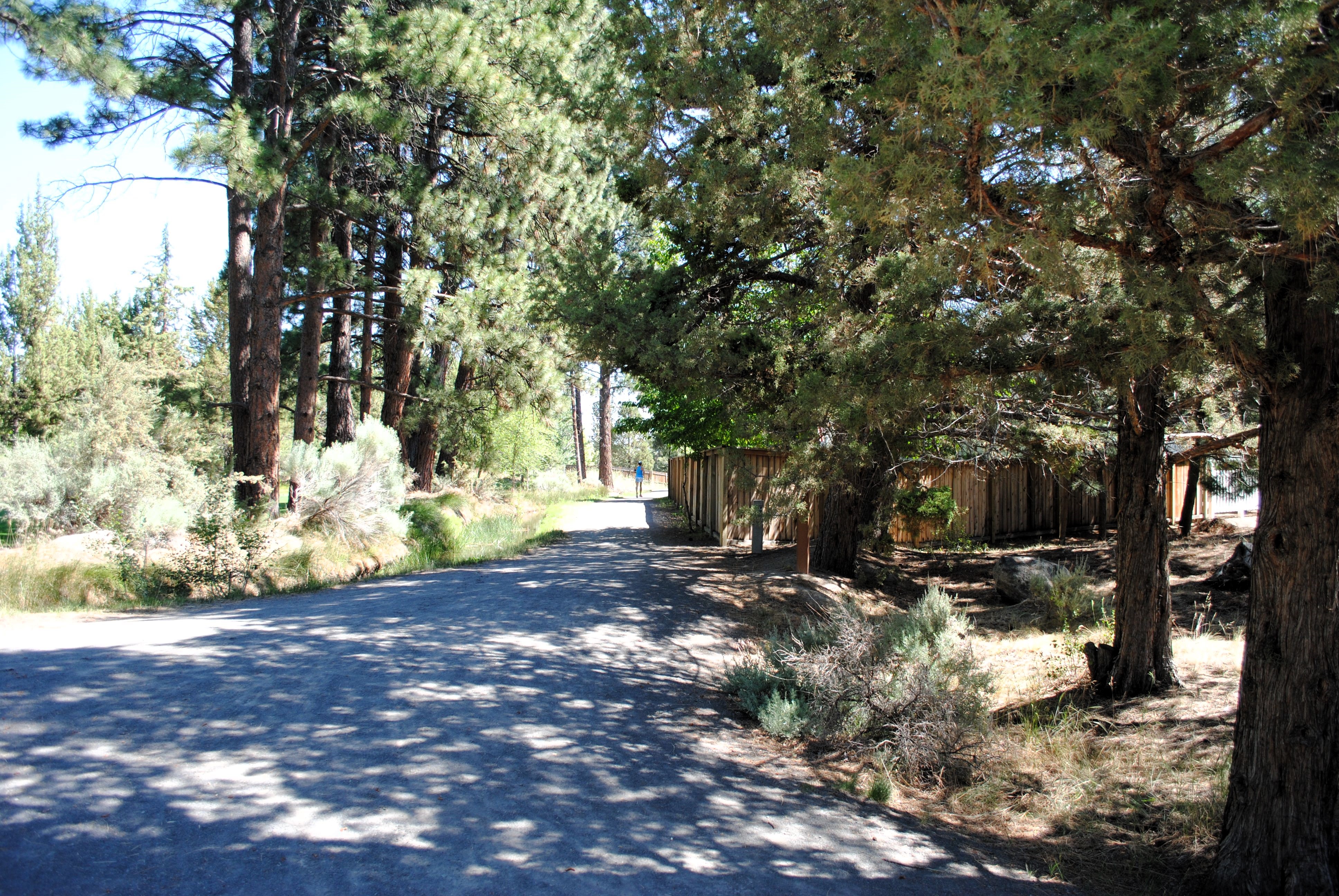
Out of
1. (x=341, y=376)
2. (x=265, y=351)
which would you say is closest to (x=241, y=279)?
(x=265, y=351)

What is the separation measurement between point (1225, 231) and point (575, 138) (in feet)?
45.1

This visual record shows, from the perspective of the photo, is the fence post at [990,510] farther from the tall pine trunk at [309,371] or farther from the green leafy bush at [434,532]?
the tall pine trunk at [309,371]

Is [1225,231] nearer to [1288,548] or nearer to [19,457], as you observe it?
[1288,548]

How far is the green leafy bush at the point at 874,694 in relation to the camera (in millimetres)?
5250

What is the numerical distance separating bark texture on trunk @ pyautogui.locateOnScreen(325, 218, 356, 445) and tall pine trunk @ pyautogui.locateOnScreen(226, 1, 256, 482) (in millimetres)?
5009

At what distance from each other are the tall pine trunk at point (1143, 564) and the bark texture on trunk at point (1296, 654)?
2.43 meters

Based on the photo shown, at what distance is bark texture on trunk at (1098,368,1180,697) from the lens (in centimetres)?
654

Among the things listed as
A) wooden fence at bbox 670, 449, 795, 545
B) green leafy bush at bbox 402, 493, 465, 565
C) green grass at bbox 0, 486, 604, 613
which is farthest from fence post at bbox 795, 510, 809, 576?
green leafy bush at bbox 402, 493, 465, 565

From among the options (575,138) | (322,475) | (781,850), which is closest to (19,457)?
(322,475)

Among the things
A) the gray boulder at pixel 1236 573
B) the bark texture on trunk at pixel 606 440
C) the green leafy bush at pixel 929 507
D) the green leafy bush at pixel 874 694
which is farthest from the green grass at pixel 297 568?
the bark texture on trunk at pixel 606 440

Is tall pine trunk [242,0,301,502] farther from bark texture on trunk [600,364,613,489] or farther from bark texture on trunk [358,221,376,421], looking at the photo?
bark texture on trunk [600,364,613,489]

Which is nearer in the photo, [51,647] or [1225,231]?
[1225,231]

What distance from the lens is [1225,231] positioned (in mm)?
4176

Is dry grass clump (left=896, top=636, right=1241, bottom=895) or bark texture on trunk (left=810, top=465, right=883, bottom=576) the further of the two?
bark texture on trunk (left=810, top=465, right=883, bottom=576)
